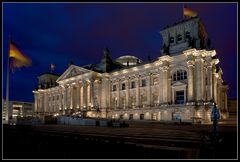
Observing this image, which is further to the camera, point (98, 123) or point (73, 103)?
point (73, 103)

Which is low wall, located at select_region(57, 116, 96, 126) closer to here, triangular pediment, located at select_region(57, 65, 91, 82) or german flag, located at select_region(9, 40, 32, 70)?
german flag, located at select_region(9, 40, 32, 70)

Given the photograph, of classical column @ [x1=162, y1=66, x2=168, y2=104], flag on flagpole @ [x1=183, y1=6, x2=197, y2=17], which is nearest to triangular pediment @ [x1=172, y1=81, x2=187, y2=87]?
classical column @ [x1=162, y1=66, x2=168, y2=104]

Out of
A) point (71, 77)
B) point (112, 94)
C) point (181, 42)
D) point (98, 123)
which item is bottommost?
point (98, 123)

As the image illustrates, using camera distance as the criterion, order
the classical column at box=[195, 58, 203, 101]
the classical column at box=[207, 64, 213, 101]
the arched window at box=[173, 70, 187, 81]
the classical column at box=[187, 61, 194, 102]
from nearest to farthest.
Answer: the classical column at box=[207, 64, 213, 101] < the classical column at box=[195, 58, 203, 101] < the classical column at box=[187, 61, 194, 102] < the arched window at box=[173, 70, 187, 81]

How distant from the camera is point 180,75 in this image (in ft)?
202

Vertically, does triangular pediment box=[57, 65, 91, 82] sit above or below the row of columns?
A: above

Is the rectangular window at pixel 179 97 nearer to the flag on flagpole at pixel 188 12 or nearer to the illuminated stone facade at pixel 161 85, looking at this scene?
the illuminated stone facade at pixel 161 85

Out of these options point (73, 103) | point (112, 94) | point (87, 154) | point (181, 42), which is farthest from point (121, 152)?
point (73, 103)

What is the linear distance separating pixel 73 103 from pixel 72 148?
254 feet

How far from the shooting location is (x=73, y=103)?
8906cm

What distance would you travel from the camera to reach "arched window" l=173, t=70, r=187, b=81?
6047 cm

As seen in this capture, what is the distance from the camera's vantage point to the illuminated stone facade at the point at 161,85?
57.2 metres

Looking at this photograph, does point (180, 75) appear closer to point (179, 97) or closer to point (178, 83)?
point (178, 83)

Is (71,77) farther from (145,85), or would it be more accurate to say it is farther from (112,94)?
(145,85)
